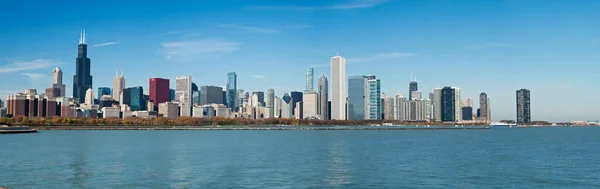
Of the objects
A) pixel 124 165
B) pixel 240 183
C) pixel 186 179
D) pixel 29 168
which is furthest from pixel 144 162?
pixel 240 183

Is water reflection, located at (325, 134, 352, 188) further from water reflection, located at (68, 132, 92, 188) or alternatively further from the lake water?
water reflection, located at (68, 132, 92, 188)

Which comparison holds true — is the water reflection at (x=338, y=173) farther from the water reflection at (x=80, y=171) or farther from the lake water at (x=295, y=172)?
the water reflection at (x=80, y=171)

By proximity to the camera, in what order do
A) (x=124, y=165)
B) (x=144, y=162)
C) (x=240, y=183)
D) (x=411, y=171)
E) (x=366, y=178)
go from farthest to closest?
(x=144, y=162), (x=124, y=165), (x=411, y=171), (x=366, y=178), (x=240, y=183)

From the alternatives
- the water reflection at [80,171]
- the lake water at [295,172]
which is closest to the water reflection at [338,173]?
the lake water at [295,172]

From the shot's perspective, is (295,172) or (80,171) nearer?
(295,172)

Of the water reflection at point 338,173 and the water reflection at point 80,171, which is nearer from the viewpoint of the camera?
the water reflection at point 80,171

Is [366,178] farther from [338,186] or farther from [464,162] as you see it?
[464,162]

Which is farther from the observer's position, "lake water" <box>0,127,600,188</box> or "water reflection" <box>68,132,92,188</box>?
"lake water" <box>0,127,600,188</box>

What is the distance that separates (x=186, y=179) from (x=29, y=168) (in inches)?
783

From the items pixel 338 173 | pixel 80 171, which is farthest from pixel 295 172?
pixel 80 171

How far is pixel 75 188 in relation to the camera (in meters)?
42.0

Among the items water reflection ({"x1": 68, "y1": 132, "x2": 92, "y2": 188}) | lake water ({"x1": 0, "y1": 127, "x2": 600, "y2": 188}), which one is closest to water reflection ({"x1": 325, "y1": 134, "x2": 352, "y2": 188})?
lake water ({"x1": 0, "y1": 127, "x2": 600, "y2": 188})

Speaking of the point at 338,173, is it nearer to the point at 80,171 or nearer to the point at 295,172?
the point at 295,172

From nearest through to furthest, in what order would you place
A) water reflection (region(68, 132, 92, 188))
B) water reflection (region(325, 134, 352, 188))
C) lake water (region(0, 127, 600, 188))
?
water reflection (region(68, 132, 92, 188))
lake water (region(0, 127, 600, 188))
water reflection (region(325, 134, 352, 188))
